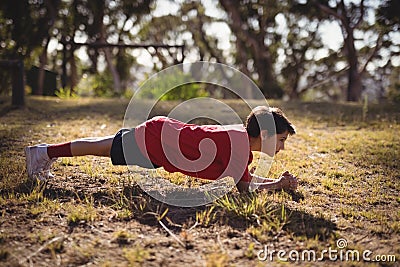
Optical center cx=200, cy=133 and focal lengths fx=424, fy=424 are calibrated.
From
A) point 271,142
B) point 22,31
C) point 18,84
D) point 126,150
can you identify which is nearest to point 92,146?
point 126,150

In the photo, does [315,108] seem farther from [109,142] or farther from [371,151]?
[109,142]

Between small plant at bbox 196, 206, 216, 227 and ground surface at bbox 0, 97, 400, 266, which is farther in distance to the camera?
small plant at bbox 196, 206, 216, 227

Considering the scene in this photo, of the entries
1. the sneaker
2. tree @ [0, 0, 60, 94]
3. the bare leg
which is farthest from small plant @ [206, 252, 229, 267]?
tree @ [0, 0, 60, 94]

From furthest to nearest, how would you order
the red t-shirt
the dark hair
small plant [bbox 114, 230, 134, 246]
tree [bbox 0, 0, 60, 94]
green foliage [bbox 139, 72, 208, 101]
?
tree [bbox 0, 0, 60, 94]
green foliage [bbox 139, 72, 208, 101]
the dark hair
the red t-shirt
small plant [bbox 114, 230, 134, 246]

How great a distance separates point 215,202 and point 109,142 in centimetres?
89

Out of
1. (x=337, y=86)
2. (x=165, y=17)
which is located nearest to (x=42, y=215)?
(x=165, y=17)

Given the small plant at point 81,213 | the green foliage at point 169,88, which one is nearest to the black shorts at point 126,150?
the small plant at point 81,213

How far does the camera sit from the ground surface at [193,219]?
1.95 metres

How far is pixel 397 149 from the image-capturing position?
4387mm

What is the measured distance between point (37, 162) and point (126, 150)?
0.64m

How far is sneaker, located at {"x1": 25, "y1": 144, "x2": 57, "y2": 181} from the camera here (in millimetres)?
2912

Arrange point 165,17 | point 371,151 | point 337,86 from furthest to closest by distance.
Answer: point 337,86, point 165,17, point 371,151

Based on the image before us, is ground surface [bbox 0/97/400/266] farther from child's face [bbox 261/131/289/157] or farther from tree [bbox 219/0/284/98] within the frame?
tree [bbox 219/0/284/98]

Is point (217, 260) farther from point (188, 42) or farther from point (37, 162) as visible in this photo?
point (188, 42)
